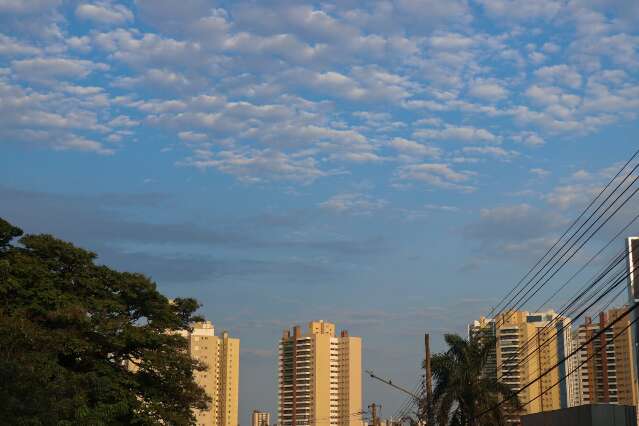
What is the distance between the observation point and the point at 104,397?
40344 millimetres

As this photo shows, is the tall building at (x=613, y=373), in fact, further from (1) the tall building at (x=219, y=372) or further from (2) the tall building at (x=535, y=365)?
(1) the tall building at (x=219, y=372)

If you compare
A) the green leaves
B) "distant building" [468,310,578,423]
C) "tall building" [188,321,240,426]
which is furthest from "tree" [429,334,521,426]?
"tall building" [188,321,240,426]

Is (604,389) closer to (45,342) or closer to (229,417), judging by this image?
(229,417)

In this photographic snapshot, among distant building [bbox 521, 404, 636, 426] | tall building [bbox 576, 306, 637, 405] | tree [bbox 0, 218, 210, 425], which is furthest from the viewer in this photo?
tall building [bbox 576, 306, 637, 405]

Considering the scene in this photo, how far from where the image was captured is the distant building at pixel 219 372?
585ft

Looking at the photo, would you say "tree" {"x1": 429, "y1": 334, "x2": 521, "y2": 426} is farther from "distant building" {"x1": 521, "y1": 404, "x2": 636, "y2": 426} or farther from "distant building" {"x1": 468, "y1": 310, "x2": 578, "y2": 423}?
"distant building" {"x1": 468, "y1": 310, "x2": 578, "y2": 423}

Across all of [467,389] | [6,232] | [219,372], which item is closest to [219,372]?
[219,372]

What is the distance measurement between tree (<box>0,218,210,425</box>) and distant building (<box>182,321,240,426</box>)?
133965 mm

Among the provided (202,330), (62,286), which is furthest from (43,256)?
(202,330)

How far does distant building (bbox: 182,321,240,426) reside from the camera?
178375mm

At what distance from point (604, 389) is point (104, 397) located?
118 metres

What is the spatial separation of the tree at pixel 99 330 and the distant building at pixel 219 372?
13396cm

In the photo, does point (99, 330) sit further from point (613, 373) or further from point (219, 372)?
point (219, 372)

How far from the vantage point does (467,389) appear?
168 feet
